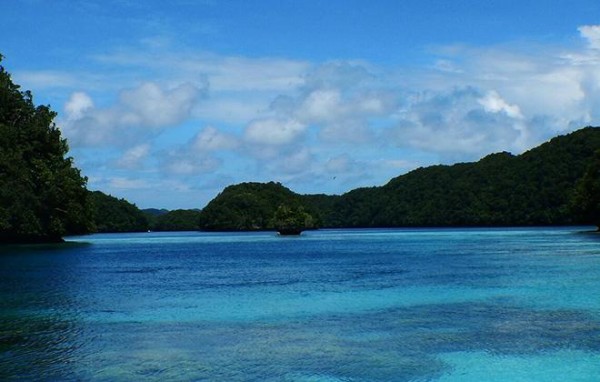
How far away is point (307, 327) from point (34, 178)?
72839 mm

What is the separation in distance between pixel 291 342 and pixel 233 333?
288cm

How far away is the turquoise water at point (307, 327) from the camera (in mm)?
17969

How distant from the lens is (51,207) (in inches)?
3447

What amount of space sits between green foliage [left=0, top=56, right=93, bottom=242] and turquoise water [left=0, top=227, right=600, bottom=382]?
40.1 m

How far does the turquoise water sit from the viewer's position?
1797 cm

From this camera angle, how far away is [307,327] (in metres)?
25.0

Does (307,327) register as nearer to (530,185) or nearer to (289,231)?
(289,231)

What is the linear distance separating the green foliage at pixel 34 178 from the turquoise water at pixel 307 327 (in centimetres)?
4013

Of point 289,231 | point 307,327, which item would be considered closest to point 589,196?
point 289,231

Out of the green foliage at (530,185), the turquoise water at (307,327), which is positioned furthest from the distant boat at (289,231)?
the turquoise water at (307,327)

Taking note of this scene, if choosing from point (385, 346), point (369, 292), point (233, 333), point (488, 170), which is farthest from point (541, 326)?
point (488, 170)

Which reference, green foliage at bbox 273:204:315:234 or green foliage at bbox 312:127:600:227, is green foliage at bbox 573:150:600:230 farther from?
green foliage at bbox 273:204:315:234

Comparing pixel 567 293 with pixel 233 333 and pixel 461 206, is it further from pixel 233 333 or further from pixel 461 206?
pixel 461 206

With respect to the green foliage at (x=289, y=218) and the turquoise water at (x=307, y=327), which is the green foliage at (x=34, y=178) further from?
the green foliage at (x=289, y=218)
